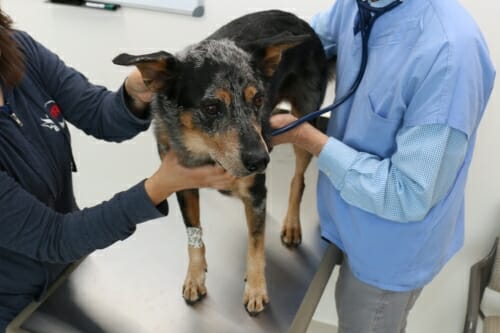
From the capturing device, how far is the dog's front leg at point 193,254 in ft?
4.35

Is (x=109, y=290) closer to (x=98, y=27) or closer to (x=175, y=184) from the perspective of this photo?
(x=175, y=184)

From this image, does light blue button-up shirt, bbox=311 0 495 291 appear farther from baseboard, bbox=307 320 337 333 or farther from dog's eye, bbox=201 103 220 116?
baseboard, bbox=307 320 337 333

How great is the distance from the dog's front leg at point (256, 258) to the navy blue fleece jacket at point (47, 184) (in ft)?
0.81

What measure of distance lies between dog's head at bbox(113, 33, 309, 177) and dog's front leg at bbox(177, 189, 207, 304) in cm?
23

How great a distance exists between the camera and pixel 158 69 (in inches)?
41.1

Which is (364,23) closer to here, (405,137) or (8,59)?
(405,137)

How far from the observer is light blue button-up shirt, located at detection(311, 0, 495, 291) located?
0.94 m

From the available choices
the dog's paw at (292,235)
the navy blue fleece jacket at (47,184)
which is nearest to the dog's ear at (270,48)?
the navy blue fleece jacket at (47,184)

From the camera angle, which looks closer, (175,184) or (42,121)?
(175,184)

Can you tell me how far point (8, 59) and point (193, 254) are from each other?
690 millimetres

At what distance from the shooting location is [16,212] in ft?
3.52

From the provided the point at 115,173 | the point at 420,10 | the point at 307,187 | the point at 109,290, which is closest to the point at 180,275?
the point at 109,290

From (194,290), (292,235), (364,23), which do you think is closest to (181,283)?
(194,290)

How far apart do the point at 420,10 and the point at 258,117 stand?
1.35ft
